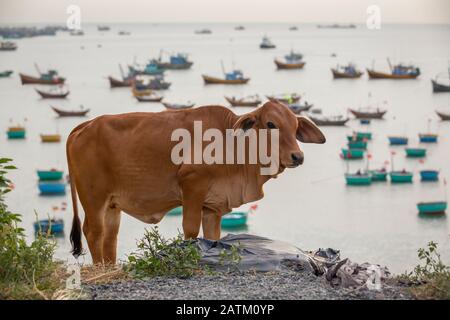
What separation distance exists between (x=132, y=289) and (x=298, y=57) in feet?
359

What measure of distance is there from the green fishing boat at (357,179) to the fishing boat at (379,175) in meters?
Answer: 0.24

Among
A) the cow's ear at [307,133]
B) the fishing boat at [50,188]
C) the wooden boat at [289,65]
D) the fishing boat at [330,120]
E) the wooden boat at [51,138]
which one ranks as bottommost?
the fishing boat at [50,188]

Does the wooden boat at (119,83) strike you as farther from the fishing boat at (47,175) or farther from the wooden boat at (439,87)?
the fishing boat at (47,175)

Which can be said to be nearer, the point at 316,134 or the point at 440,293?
the point at 440,293

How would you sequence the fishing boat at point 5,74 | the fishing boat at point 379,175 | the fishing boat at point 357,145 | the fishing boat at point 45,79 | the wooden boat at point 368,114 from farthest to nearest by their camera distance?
1. the fishing boat at point 5,74
2. the fishing boat at point 45,79
3. the wooden boat at point 368,114
4. the fishing boat at point 357,145
5. the fishing boat at point 379,175

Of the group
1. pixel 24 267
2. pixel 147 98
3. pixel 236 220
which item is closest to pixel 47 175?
pixel 236 220

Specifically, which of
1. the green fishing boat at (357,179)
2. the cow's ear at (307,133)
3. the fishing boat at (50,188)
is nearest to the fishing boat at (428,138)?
the green fishing boat at (357,179)

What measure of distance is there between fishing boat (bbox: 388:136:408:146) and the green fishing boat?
909 centimetres

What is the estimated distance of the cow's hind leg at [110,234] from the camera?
8648 mm

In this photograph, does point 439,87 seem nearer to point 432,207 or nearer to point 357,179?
point 357,179

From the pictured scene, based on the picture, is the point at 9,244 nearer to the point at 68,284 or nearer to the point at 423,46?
the point at 68,284

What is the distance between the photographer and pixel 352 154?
53.8 meters

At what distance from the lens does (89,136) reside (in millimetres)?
8477
